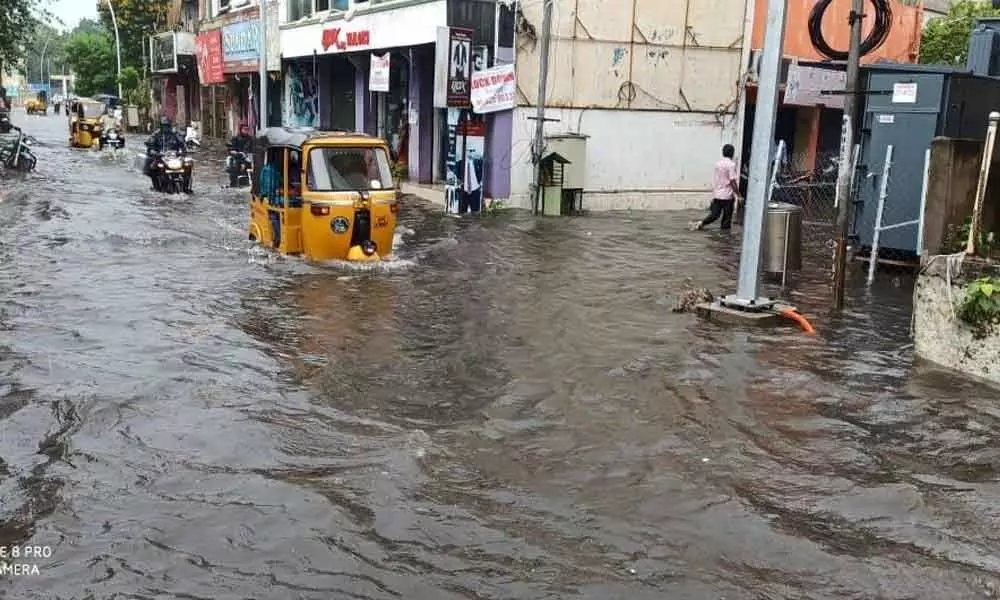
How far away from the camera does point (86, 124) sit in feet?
122

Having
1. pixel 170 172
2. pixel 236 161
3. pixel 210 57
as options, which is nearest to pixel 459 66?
pixel 170 172

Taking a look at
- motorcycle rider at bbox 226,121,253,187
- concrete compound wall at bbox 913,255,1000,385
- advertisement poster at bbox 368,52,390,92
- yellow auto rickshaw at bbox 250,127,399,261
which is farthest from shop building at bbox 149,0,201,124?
concrete compound wall at bbox 913,255,1000,385

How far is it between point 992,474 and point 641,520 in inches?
98.6

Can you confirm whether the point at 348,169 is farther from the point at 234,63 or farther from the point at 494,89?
the point at 234,63

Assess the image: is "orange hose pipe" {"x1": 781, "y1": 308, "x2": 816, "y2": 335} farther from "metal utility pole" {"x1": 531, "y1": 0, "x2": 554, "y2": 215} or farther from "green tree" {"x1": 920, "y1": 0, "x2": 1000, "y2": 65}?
"green tree" {"x1": 920, "y1": 0, "x2": 1000, "y2": 65}

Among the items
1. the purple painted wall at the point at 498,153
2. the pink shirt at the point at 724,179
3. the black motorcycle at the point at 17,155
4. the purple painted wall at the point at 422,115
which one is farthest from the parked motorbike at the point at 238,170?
the pink shirt at the point at 724,179

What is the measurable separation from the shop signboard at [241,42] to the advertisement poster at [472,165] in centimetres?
1666

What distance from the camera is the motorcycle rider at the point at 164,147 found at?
22.1 metres

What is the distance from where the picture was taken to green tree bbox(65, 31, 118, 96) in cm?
6894

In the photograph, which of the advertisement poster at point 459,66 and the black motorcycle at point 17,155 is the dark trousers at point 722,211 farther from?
the black motorcycle at point 17,155

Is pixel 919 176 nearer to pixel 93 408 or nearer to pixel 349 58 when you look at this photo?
pixel 93 408

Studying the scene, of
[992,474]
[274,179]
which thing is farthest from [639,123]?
[992,474]

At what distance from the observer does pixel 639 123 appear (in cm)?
2116

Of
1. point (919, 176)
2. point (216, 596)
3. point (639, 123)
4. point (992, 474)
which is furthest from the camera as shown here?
point (639, 123)
